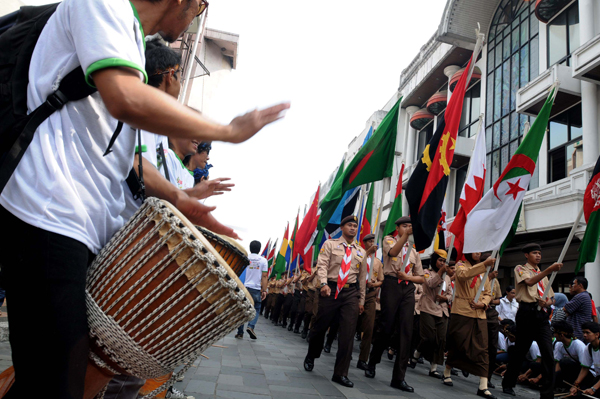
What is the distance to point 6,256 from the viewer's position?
4.21ft

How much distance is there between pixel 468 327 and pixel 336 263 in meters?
2.27

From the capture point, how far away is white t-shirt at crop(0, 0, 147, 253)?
49.1 inches

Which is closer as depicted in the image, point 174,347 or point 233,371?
point 174,347

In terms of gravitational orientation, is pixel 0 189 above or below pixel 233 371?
above

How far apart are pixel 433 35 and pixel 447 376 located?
70.5 ft

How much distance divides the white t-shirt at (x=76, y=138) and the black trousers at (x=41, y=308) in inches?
2.0

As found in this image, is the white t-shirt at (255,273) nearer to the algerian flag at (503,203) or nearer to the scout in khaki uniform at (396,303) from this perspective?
the scout in khaki uniform at (396,303)

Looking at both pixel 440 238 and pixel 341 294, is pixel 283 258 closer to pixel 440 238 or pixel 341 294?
pixel 440 238

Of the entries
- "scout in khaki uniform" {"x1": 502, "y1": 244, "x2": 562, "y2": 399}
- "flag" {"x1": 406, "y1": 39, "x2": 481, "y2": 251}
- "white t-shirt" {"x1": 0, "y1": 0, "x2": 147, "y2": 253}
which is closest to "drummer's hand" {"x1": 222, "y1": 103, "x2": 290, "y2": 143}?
"white t-shirt" {"x1": 0, "y1": 0, "x2": 147, "y2": 253}

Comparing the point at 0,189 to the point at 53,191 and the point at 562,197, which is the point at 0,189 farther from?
the point at 562,197

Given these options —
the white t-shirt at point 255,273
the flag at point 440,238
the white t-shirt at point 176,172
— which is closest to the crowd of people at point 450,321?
the flag at point 440,238

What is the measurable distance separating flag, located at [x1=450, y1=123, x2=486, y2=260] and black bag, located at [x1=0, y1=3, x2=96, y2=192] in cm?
776

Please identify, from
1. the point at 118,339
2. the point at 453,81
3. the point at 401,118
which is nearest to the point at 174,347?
the point at 118,339

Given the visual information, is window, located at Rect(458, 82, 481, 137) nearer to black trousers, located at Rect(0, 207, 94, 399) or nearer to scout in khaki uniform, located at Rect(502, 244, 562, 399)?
scout in khaki uniform, located at Rect(502, 244, 562, 399)
